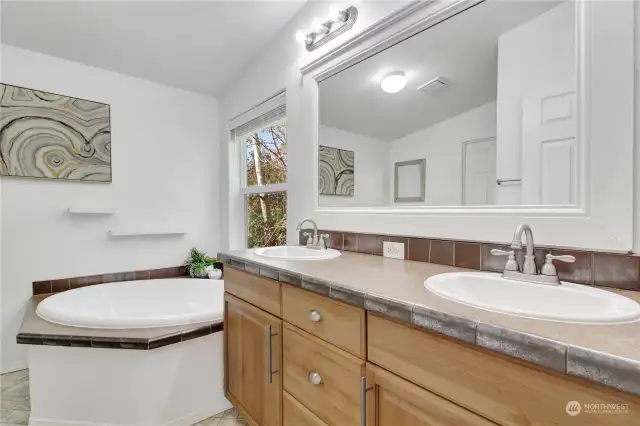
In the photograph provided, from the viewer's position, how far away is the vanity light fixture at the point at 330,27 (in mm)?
1750

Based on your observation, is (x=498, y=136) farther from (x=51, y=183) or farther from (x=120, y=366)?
(x=51, y=183)

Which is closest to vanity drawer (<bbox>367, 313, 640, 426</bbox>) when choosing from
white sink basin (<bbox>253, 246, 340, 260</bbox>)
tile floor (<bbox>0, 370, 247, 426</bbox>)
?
white sink basin (<bbox>253, 246, 340, 260</bbox>)

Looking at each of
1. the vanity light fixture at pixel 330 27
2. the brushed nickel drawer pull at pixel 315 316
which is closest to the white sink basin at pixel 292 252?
the brushed nickel drawer pull at pixel 315 316

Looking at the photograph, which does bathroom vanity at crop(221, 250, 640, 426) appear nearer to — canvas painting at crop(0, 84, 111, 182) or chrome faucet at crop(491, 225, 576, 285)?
chrome faucet at crop(491, 225, 576, 285)

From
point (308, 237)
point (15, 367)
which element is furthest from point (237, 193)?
point (15, 367)

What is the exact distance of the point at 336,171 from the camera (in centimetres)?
192

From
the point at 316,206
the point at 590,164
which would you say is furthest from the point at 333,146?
the point at 590,164

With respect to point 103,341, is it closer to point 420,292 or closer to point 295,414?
point 295,414

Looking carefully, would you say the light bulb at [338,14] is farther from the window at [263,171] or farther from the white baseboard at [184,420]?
the white baseboard at [184,420]

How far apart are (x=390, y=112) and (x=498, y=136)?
584 mm

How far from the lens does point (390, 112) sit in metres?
1.62

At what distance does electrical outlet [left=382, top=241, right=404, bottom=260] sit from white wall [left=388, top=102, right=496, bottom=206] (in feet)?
0.77

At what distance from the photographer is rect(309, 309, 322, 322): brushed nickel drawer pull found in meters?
1.04

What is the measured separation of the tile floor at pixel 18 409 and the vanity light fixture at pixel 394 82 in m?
2.01
